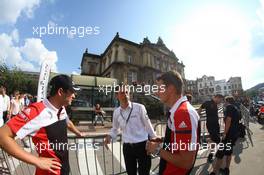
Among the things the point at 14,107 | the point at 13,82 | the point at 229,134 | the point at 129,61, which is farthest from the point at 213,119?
the point at 13,82

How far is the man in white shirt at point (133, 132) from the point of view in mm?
3631

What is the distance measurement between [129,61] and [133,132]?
4011cm

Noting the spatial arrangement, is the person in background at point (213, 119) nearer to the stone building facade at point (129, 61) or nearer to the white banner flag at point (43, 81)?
the white banner flag at point (43, 81)

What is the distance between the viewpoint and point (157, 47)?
49312 millimetres

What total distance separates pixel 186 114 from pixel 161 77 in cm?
53

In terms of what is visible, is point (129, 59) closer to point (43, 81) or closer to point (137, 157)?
point (43, 81)

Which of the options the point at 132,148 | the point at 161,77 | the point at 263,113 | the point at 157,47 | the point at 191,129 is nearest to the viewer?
the point at 191,129

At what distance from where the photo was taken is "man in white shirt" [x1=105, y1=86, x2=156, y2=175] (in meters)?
3.63

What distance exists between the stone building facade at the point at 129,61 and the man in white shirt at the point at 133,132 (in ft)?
113

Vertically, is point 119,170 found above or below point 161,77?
below

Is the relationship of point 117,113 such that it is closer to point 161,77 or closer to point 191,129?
point 161,77

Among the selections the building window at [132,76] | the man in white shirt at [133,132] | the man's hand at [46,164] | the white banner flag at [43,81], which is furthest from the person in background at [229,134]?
the building window at [132,76]

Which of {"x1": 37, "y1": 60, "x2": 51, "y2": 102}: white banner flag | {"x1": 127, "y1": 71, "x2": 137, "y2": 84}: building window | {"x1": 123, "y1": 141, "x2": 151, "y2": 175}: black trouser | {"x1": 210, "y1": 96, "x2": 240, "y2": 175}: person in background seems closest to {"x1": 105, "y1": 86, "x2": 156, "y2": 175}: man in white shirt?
{"x1": 123, "y1": 141, "x2": 151, "y2": 175}: black trouser

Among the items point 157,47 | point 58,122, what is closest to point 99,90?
point 58,122
